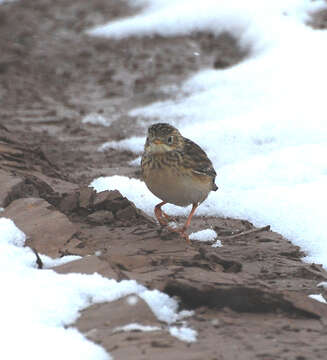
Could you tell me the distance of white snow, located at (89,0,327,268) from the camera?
769 centimetres

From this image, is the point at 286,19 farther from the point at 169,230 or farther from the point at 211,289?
the point at 211,289

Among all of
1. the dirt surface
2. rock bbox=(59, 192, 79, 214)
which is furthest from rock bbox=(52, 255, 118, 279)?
rock bbox=(59, 192, 79, 214)

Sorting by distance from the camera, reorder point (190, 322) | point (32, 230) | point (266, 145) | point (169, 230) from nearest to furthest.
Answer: point (190, 322) < point (32, 230) < point (169, 230) < point (266, 145)

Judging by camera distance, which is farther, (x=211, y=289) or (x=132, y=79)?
(x=132, y=79)

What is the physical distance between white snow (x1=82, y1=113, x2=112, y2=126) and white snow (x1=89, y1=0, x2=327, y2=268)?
459 mm

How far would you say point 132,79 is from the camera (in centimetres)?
1317

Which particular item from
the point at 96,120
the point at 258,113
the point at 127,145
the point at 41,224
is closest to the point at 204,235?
the point at 41,224

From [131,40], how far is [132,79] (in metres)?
Result: 1.51

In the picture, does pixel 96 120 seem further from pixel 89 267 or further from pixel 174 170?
pixel 89 267

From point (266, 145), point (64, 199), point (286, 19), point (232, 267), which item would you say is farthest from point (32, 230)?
point (286, 19)

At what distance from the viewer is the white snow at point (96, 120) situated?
37.6ft

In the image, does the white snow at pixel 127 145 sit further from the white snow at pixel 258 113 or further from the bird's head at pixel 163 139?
the bird's head at pixel 163 139

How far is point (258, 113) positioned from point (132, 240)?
465 centimetres

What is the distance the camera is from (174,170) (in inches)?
265
